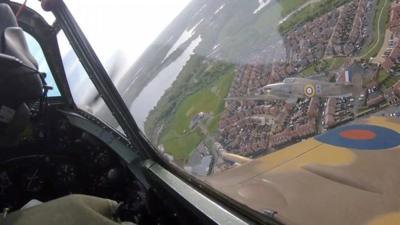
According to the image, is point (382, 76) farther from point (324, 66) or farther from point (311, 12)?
point (311, 12)

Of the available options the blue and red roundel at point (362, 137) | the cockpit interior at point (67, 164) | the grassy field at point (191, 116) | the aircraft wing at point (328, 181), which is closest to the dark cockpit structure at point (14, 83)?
the cockpit interior at point (67, 164)

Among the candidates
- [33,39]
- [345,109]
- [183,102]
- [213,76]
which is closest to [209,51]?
[213,76]

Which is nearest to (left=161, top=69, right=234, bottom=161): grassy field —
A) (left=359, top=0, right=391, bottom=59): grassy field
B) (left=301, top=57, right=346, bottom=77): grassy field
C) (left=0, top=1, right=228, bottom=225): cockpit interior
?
(left=0, top=1, right=228, bottom=225): cockpit interior

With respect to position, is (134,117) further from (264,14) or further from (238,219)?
(264,14)

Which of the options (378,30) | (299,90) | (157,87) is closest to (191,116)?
(157,87)

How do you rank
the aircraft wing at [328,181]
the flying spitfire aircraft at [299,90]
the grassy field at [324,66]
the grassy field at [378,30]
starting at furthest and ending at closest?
1. the grassy field at [378,30]
2. the grassy field at [324,66]
3. the flying spitfire aircraft at [299,90]
4. the aircraft wing at [328,181]

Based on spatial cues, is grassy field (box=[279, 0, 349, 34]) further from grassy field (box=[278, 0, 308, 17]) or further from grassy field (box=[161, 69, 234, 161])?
grassy field (box=[161, 69, 234, 161])

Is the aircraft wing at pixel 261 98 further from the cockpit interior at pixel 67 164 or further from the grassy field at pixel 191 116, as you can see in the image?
the cockpit interior at pixel 67 164
